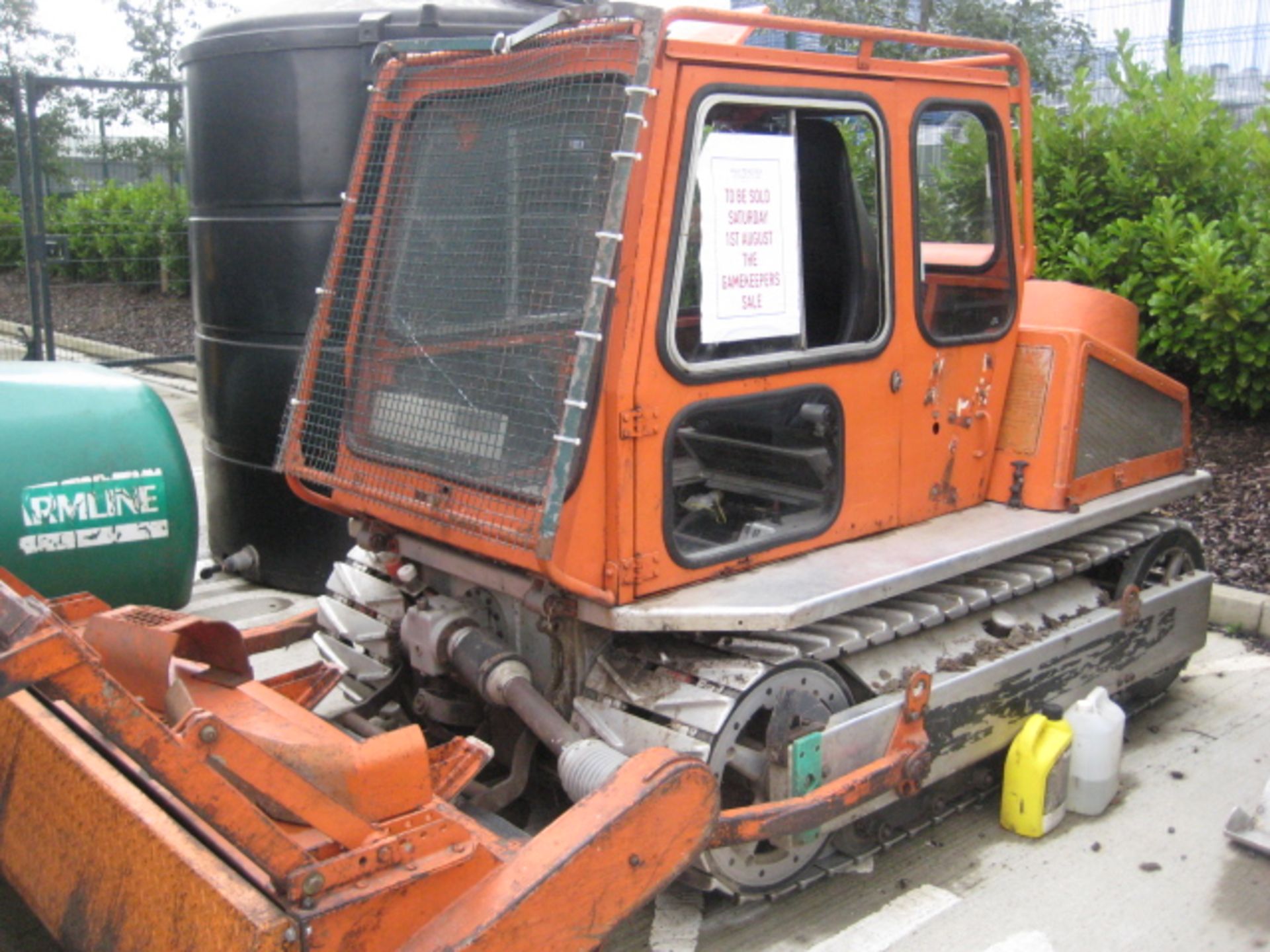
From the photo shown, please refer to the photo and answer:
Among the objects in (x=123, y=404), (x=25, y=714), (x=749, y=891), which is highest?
(x=123, y=404)

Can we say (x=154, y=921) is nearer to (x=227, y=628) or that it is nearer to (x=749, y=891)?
(x=227, y=628)

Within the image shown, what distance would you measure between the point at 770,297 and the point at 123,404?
256 cm

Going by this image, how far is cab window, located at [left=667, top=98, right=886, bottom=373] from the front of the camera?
10.8ft

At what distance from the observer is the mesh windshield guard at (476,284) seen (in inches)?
125

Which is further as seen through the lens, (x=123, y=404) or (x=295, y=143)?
(x=295, y=143)

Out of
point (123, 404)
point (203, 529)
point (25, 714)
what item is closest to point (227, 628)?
point (25, 714)

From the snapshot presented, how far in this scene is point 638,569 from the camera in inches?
129

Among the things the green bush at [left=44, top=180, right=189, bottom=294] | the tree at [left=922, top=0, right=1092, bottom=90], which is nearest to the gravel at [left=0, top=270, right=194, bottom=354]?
the green bush at [left=44, top=180, right=189, bottom=294]

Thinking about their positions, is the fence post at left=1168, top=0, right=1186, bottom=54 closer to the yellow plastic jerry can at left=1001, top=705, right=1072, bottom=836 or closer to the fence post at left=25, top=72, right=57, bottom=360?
the yellow plastic jerry can at left=1001, top=705, right=1072, bottom=836

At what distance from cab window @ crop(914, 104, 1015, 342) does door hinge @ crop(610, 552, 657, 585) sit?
121 cm

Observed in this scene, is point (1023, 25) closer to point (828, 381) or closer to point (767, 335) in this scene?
point (828, 381)

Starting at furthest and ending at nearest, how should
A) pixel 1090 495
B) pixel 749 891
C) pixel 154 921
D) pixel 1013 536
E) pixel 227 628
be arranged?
pixel 1090 495 < pixel 1013 536 < pixel 749 891 < pixel 227 628 < pixel 154 921

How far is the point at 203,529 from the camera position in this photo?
24.9 feet

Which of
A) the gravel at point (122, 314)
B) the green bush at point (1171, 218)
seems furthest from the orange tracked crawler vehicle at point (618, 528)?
the gravel at point (122, 314)
